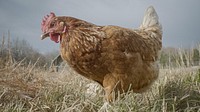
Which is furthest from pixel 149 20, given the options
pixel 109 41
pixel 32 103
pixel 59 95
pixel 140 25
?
pixel 32 103

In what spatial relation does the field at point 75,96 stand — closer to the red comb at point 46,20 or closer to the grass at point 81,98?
the grass at point 81,98

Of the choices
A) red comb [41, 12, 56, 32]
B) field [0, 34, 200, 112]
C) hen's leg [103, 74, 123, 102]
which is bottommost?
field [0, 34, 200, 112]

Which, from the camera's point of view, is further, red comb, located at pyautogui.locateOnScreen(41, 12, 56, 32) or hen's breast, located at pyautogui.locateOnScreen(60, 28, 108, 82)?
red comb, located at pyautogui.locateOnScreen(41, 12, 56, 32)

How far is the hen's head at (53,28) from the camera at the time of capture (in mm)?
3131

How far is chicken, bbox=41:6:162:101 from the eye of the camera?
2.87 metres

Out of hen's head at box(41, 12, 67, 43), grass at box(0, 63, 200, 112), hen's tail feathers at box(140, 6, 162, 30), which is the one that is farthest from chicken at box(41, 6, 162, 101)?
hen's tail feathers at box(140, 6, 162, 30)

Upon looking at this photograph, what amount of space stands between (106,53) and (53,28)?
70cm

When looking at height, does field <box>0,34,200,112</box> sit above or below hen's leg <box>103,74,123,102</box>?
below

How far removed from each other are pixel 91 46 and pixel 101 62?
0.19 metres

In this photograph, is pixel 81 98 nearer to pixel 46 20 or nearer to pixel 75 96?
pixel 75 96

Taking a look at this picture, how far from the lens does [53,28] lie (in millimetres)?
3160

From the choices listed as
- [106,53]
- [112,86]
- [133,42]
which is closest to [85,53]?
[106,53]

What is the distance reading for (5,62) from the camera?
15.3ft

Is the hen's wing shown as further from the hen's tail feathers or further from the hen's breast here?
the hen's tail feathers
